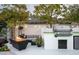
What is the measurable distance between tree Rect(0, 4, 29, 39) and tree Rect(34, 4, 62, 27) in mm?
126

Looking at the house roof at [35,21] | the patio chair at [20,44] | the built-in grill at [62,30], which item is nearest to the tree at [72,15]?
the built-in grill at [62,30]

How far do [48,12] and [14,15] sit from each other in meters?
0.36

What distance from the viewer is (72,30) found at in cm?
312

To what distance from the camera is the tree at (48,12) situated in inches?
122

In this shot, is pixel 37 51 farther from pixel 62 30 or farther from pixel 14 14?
pixel 14 14

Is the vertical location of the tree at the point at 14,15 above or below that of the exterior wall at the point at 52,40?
above

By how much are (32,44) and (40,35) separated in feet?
0.42

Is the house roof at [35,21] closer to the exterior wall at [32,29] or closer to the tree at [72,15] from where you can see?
the exterior wall at [32,29]

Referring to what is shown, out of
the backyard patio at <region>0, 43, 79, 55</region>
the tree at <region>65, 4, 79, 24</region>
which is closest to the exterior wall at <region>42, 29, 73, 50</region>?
the backyard patio at <region>0, 43, 79, 55</region>

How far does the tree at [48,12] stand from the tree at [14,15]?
126 millimetres

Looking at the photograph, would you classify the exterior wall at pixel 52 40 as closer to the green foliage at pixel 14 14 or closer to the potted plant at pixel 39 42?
the potted plant at pixel 39 42

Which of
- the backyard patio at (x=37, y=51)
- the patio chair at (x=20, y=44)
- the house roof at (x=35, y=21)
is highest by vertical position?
the house roof at (x=35, y=21)
